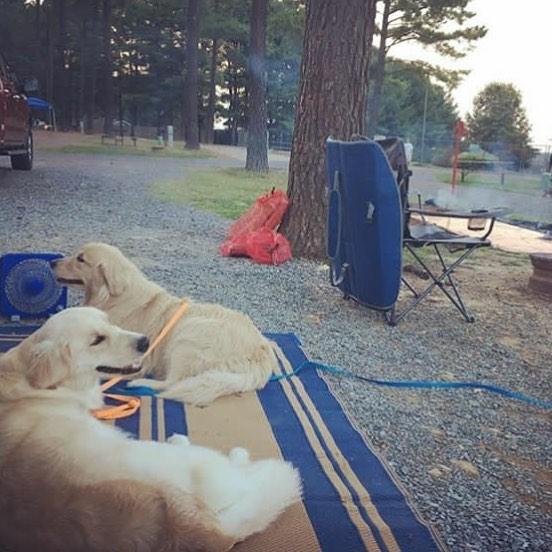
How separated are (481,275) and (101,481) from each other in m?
5.66

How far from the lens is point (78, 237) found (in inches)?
266

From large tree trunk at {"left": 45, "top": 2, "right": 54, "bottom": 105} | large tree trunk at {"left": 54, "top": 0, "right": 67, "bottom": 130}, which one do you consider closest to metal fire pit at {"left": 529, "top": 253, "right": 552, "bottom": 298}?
large tree trunk at {"left": 45, "top": 2, "right": 54, "bottom": 105}

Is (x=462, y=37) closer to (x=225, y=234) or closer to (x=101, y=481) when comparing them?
(x=225, y=234)

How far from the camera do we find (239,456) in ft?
7.59

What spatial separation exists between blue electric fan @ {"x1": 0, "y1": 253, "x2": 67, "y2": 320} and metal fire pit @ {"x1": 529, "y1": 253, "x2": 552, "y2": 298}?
4.16 metres

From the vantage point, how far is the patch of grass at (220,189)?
10406 millimetres

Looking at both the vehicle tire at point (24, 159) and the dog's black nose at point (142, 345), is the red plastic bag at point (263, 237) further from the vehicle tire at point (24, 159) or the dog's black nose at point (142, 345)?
the vehicle tire at point (24, 159)

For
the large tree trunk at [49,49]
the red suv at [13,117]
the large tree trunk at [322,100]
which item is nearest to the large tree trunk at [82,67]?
the large tree trunk at [49,49]

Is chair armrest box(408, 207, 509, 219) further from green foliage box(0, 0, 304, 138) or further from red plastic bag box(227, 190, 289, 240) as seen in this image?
green foliage box(0, 0, 304, 138)

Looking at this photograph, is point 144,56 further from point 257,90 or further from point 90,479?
point 90,479

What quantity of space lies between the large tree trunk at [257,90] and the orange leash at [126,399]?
13.3m

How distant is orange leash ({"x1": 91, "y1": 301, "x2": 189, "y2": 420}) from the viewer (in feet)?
8.88

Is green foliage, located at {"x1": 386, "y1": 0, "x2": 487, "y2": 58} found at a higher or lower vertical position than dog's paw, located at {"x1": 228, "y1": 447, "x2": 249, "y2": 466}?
higher

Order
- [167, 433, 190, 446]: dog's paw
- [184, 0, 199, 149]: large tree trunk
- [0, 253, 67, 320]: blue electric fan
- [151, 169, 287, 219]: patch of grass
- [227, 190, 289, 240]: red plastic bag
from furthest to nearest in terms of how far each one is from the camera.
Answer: [184, 0, 199, 149]: large tree trunk < [151, 169, 287, 219]: patch of grass < [227, 190, 289, 240]: red plastic bag < [0, 253, 67, 320]: blue electric fan < [167, 433, 190, 446]: dog's paw
